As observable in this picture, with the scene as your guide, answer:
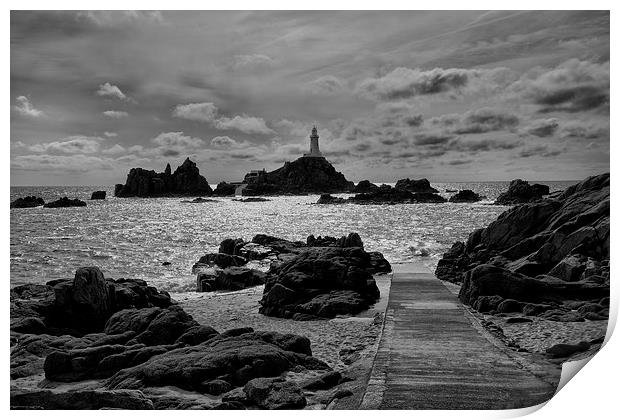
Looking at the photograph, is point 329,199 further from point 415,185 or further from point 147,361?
point 147,361

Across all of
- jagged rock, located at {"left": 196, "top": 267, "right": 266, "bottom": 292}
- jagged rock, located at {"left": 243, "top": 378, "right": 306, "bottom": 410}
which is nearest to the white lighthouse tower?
jagged rock, located at {"left": 243, "top": 378, "right": 306, "bottom": 410}

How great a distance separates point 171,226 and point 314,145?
273 inches

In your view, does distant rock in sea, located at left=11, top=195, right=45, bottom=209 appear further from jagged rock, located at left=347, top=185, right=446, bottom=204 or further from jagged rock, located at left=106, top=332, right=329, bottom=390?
jagged rock, located at left=347, top=185, right=446, bottom=204

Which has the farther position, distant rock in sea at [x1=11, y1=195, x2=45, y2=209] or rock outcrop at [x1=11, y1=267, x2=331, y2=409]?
distant rock in sea at [x1=11, y1=195, x2=45, y2=209]

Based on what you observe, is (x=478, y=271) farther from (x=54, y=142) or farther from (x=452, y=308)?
(x=54, y=142)

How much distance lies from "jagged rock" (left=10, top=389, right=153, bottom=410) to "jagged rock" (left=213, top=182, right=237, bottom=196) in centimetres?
571

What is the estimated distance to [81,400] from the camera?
7.08m

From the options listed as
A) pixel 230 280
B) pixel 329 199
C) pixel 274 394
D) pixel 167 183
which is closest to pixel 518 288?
pixel 329 199

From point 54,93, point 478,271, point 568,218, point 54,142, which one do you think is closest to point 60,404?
point 54,142

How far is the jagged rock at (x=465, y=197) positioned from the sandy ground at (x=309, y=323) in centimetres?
317

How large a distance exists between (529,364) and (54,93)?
8606 mm

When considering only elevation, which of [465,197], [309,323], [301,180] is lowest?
[309,323]

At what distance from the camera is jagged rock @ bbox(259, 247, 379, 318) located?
1238cm

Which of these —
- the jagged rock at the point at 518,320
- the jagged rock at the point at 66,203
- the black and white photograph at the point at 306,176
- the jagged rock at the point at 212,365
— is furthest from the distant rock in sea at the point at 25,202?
the jagged rock at the point at 518,320
